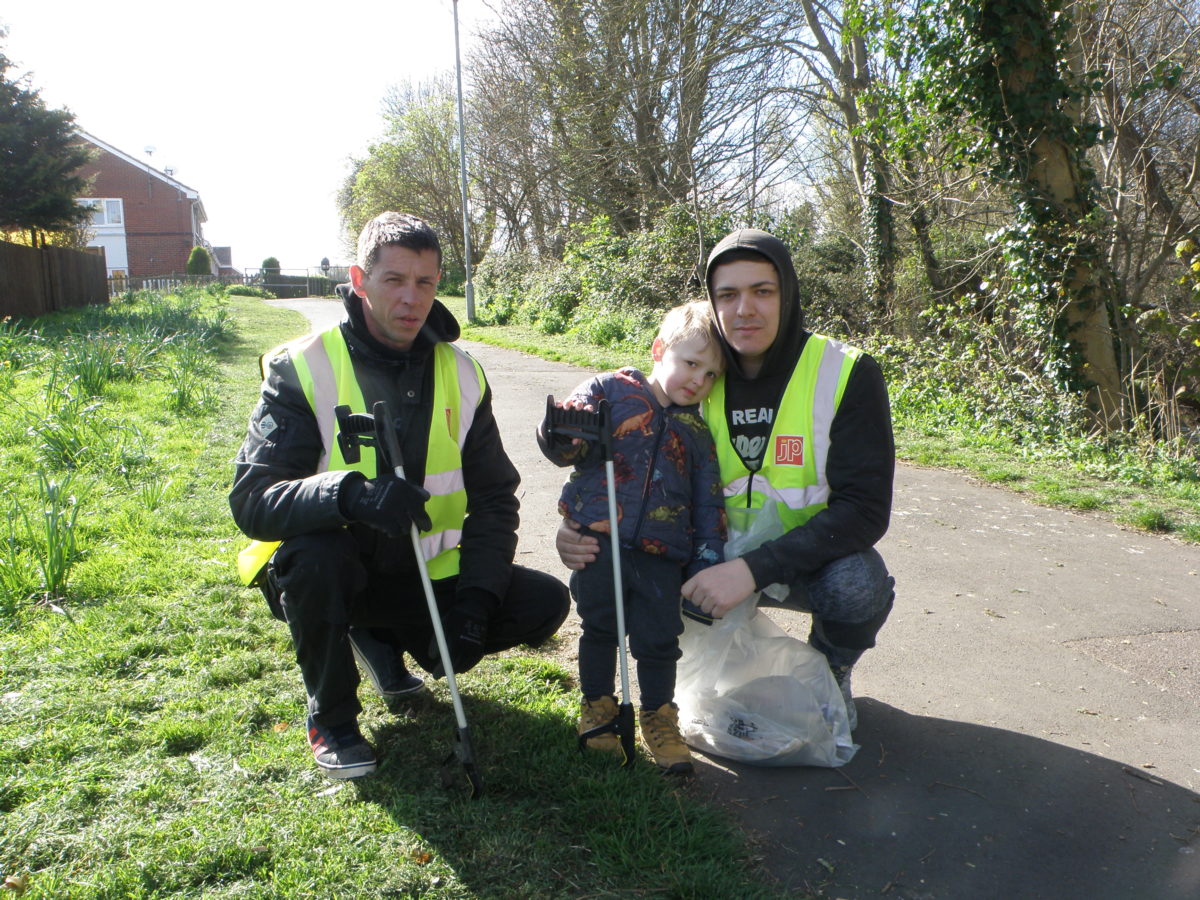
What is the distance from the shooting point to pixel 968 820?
106 inches

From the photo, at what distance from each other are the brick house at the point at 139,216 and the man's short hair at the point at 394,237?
5378 centimetres

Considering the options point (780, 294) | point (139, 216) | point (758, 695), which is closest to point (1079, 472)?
point (780, 294)

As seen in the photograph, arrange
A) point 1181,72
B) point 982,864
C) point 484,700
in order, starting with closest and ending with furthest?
point 982,864 < point 484,700 < point 1181,72

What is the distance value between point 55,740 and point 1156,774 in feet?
11.4

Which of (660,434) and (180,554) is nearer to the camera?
(660,434)

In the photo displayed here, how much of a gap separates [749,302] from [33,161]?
80.6 feet

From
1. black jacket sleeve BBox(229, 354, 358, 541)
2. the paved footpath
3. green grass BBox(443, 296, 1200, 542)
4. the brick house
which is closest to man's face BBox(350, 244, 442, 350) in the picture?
black jacket sleeve BBox(229, 354, 358, 541)

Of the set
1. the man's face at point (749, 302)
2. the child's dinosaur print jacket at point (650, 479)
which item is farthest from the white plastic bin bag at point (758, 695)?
the man's face at point (749, 302)

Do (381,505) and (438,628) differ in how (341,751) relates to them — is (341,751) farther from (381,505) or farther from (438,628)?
(381,505)

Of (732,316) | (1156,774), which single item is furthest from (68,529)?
(1156,774)

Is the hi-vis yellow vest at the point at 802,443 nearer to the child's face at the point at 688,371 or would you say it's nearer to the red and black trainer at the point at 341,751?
the child's face at the point at 688,371

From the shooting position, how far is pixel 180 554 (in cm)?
485

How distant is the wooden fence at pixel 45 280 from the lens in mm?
19234

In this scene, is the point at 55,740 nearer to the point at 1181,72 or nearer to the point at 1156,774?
the point at 1156,774
